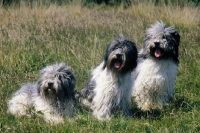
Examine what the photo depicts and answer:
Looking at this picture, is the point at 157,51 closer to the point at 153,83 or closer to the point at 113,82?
the point at 153,83

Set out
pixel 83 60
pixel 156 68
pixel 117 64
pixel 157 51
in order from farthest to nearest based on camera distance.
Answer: pixel 83 60, pixel 156 68, pixel 157 51, pixel 117 64

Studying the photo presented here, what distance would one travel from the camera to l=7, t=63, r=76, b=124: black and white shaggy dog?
4.94 meters

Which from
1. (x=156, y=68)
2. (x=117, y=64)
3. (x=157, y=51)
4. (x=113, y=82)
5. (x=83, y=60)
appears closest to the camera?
(x=117, y=64)

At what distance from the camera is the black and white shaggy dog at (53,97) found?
4.94 metres

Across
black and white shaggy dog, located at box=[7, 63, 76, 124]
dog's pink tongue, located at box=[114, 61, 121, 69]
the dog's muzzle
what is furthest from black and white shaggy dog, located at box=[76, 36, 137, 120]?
the dog's muzzle

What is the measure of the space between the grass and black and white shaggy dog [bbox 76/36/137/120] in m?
0.19

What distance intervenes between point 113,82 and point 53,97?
803mm

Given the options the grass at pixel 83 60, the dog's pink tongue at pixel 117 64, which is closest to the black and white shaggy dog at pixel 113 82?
the dog's pink tongue at pixel 117 64

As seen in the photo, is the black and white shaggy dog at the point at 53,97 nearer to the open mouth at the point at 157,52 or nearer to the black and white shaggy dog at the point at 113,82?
the black and white shaggy dog at the point at 113,82

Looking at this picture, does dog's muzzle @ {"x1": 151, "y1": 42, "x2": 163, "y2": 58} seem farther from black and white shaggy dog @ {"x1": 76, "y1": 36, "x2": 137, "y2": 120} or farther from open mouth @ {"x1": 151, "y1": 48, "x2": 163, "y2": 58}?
black and white shaggy dog @ {"x1": 76, "y1": 36, "x2": 137, "y2": 120}

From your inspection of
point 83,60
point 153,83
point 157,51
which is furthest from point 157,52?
point 83,60

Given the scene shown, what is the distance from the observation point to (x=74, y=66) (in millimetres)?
6809

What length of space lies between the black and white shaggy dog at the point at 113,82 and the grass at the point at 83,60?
0.61ft

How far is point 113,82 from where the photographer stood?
5.12 metres
